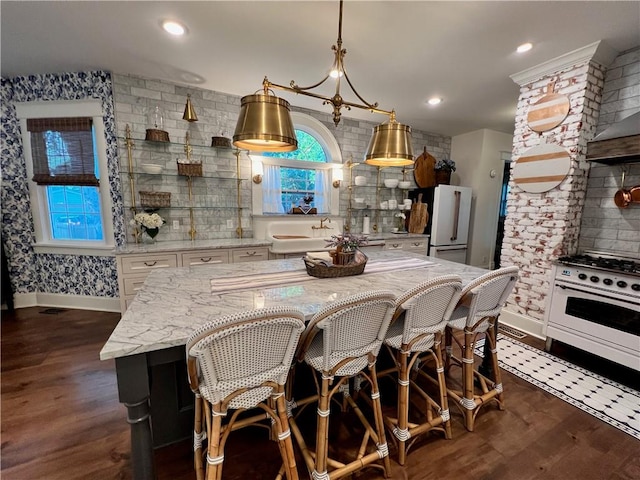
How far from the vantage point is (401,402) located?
1.57 m

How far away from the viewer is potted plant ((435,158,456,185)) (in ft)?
15.7

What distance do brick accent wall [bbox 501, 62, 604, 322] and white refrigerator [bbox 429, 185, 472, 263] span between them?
127 cm

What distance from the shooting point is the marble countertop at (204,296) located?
1106mm

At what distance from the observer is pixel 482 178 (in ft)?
16.2

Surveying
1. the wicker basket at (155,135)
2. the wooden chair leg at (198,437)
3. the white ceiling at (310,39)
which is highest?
the white ceiling at (310,39)

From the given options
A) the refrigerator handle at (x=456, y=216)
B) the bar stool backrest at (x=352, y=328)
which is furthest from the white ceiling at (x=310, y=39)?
the bar stool backrest at (x=352, y=328)

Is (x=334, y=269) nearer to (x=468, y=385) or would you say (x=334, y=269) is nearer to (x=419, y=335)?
(x=419, y=335)

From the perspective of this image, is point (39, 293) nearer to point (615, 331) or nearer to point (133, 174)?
point (133, 174)

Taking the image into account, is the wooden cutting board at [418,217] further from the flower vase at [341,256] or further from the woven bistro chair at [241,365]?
the woven bistro chair at [241,365]

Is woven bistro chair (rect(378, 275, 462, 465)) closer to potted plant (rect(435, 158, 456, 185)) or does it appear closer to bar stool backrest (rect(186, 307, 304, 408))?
bar stool backrest (rect(186, 307, 304, 408))

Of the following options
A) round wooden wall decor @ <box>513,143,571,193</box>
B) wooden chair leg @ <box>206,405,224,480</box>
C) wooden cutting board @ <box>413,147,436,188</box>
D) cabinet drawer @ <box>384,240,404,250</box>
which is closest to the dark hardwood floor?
wooden chair leg @ <box>206,405,224,480</box>

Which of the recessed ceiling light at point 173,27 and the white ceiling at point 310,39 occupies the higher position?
the white ceiling at point 310,39

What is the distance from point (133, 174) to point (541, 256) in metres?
4.62

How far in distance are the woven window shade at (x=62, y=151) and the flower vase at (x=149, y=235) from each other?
0.82 m
